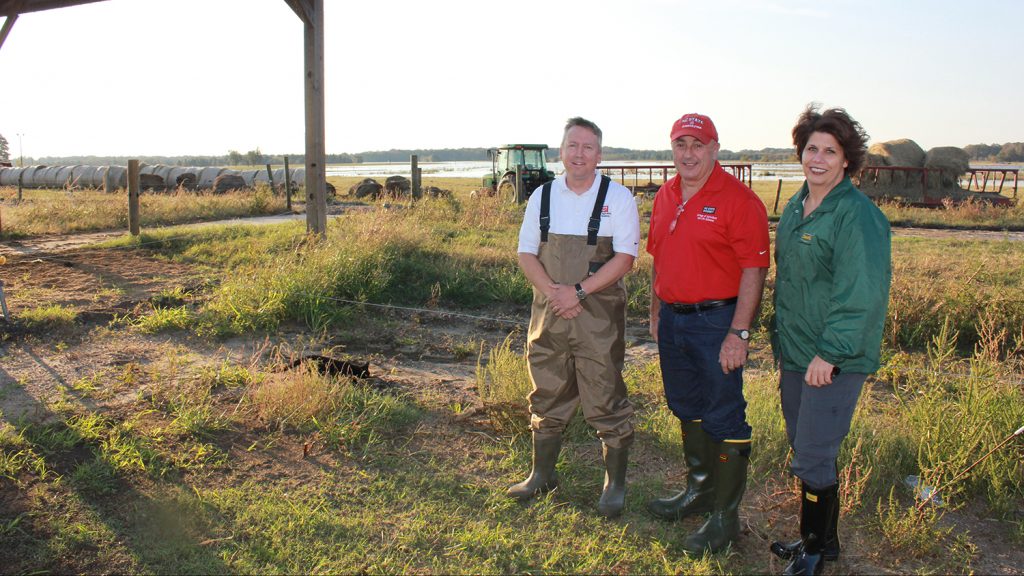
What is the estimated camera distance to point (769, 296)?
803 cm

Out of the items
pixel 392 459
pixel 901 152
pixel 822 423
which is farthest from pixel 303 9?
pixel 901 152

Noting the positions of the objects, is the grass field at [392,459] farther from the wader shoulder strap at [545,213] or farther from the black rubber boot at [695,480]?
the wader shoulder strap at [545,213]

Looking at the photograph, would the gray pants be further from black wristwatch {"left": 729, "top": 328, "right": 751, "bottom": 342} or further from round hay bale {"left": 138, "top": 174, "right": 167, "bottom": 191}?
round hay bale {"left": 138, "top": 174, "right": 167, "bottom": 191}

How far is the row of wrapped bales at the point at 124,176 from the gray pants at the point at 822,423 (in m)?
26.1

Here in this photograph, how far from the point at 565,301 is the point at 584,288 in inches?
4.1

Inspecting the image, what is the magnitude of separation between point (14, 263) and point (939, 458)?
10607mm

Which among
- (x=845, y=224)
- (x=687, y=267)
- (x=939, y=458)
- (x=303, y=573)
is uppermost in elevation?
(x=845, y=224)

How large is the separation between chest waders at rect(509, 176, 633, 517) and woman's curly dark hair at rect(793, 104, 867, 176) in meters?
0.87

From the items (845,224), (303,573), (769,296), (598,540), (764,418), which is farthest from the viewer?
(769,296)

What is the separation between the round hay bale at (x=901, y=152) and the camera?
2470 cm

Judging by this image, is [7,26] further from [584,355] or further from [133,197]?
[584,355]

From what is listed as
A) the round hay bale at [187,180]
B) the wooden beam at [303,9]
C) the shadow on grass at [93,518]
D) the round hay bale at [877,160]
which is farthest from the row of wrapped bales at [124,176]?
the shadow on grass at [93,518]

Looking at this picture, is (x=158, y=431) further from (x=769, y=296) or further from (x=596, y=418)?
(x=769, y=296)

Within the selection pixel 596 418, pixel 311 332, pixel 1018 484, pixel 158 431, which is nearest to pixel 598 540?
pixel 596 418
